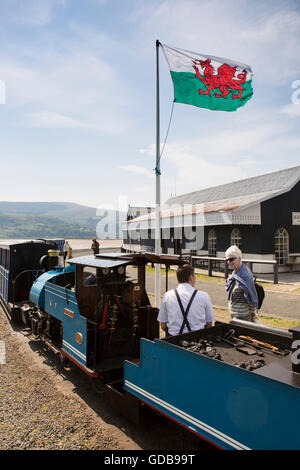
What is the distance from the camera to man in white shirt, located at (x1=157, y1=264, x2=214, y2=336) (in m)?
4.16

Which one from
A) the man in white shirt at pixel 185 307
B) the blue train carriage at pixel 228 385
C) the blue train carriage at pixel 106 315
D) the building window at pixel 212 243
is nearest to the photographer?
the blue train carriage at pixel 228 385

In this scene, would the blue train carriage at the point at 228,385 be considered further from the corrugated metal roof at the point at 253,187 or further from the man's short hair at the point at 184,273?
the corrugated metal roof at the point at 253,187

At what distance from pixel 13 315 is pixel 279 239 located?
1587cm

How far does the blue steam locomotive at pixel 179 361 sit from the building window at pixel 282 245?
1519 cm

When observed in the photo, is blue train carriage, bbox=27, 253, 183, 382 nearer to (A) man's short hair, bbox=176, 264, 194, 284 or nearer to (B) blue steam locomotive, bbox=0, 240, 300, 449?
(B) blue steam locomotive, bbox=0, 240, 300, 449

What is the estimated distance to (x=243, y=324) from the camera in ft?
15.3

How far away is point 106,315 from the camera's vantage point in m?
5.24

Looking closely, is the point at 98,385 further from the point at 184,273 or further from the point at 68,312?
the point at 184,273

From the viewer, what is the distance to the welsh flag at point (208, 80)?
8742 mm

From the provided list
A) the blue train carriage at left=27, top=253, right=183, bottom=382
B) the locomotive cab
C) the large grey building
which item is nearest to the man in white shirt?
the blue train carriage at left=27, top=253, right=183, bottom=382

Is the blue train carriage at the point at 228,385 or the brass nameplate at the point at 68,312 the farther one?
the brass nameplate at the point at 68,312

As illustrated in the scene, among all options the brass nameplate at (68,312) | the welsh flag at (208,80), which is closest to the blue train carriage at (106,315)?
the brass nameplate at (68,312)

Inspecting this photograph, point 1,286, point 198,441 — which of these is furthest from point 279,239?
point 198,441

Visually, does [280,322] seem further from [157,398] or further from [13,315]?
[13,315]
